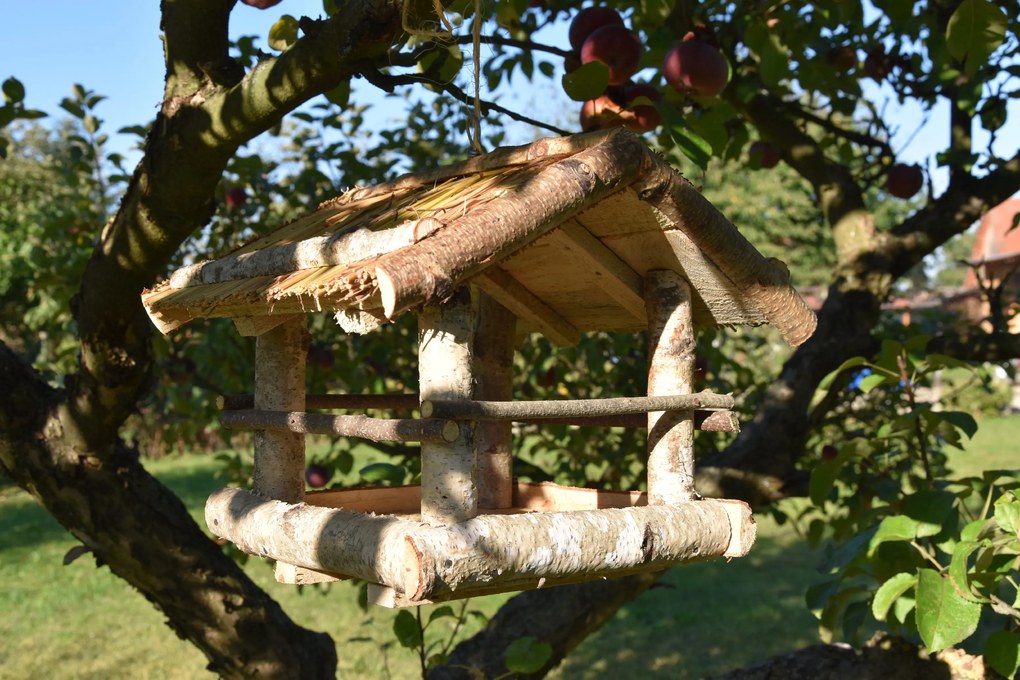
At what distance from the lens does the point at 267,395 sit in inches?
76.6

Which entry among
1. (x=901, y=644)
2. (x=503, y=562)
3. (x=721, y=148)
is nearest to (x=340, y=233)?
(x=503, y=562)

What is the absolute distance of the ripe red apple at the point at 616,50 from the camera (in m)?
2.27

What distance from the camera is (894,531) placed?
95.0 inches

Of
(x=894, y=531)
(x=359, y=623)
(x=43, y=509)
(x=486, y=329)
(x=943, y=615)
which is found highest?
(x=486, y=329)

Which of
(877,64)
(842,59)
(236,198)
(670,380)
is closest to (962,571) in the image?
(670,380)

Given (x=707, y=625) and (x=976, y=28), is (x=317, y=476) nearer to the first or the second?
(x=976, y=28)

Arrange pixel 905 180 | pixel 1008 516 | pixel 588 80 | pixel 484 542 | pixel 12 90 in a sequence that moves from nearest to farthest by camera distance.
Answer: pixel 484 542 < pixel 588 80 < pixel 1008 516 < pixel 12 90 < pixel 905 180

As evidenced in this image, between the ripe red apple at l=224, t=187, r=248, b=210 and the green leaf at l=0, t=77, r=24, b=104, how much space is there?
144 cm

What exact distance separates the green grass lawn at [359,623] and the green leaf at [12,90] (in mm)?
3123

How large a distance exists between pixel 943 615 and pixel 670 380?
0.78 metres

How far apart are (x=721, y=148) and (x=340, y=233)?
1.10 metres

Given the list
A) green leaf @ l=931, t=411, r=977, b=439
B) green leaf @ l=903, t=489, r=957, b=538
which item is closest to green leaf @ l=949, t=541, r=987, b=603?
green leaf @ l=903, t=489, r=957, b=538

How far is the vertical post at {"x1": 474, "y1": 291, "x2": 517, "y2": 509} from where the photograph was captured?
2.08m

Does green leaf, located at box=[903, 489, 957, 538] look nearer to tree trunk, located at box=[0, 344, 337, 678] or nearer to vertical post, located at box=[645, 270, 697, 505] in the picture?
vertical post, located at box=[645, 270, 697, 505]
